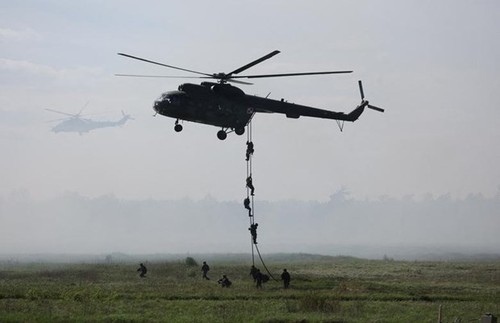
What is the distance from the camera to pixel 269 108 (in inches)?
1849

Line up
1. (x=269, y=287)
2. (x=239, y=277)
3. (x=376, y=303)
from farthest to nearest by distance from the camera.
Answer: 1. (x=239, y=277)
2. (x=269, y=287)
3. (x=376, y=303)

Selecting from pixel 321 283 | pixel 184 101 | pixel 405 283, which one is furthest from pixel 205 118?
pixel 405 283

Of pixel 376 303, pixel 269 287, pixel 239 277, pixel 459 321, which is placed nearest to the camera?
pixel 459 321

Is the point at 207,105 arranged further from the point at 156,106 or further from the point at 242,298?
the point at 242,298

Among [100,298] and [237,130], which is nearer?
[100,298]

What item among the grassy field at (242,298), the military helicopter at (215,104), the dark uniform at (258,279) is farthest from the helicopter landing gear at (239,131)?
the grassy field at (242,298)

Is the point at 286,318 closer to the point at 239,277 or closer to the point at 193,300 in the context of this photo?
A: the point at 193,300

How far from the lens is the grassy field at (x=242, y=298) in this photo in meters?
34.5

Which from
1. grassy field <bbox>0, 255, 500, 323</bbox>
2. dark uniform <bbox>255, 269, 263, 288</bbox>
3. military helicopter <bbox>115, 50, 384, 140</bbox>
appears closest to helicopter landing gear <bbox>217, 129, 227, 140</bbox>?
military helicopter <bbox>115, 50, 384, 140</bbox>

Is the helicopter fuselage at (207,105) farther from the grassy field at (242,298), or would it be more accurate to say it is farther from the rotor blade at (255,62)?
the grassy field at (242,298)

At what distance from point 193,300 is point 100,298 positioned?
5.14m

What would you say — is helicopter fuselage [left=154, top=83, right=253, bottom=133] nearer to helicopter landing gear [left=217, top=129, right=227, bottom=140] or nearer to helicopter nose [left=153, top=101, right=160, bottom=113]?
helicopter nose [left=153, top=101, right=160, bottom=113]

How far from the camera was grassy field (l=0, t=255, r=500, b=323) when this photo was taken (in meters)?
34.5

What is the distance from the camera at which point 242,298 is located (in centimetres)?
4222
